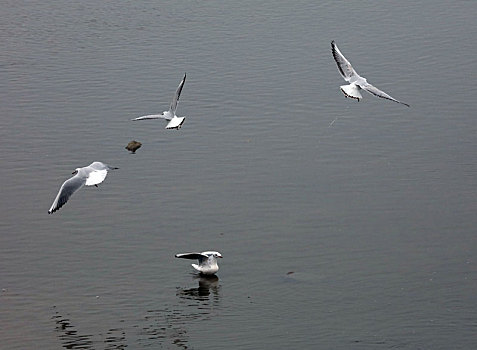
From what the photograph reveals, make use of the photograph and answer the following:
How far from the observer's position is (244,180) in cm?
2212

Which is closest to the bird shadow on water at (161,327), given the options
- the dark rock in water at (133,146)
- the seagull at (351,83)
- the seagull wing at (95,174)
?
the seagull wing at (95,174)

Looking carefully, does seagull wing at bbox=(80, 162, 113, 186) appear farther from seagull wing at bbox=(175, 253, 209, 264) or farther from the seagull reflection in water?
the seagull reflection in water

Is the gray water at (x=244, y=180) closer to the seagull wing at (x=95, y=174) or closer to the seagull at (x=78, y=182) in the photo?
the seagull at (x=78, y=182)

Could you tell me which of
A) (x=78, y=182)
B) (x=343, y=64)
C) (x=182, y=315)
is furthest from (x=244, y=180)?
(x=182, y=315)

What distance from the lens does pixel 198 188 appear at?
71.2ft

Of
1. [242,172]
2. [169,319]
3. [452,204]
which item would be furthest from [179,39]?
[169,319]

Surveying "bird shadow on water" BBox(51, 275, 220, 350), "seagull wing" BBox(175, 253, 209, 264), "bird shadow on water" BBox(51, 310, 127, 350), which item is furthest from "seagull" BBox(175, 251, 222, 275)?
"bird shadow on water" BBox(51, 310, 127, 350)

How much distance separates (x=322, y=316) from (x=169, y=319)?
7.48 ft

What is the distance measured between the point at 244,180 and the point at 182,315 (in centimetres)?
529

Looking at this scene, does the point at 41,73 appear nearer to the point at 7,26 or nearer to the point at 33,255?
the point at 7,26

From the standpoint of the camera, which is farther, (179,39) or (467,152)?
(179,39)

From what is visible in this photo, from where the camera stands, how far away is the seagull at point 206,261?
1811 centimetres

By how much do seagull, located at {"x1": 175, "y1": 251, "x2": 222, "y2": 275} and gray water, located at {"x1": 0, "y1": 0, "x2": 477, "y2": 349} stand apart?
307 millimetres

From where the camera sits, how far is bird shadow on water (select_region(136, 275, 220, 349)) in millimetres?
16578
